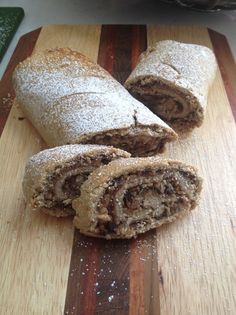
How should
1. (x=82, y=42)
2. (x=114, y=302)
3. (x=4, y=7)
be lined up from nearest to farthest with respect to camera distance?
1. (x=114, y=302)
2. (x=82, y=42)
3. (x=4, y=7)

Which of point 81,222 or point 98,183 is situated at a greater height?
point 98,183

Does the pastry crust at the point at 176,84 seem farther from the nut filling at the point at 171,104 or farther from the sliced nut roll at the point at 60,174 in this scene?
the sliced nut roll at the point at 60,174

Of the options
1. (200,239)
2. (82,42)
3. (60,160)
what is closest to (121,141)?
(60,160)

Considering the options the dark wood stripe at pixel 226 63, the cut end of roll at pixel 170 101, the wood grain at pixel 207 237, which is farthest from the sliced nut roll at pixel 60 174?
the dark wood stripe at pixel 226 63

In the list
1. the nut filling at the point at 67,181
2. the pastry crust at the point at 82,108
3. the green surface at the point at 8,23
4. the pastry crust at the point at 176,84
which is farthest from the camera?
the green surface at the point at 8,23

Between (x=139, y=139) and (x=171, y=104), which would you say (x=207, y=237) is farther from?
(x=171, y=104)

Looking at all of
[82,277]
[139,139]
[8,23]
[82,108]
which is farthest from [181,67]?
[8,23]

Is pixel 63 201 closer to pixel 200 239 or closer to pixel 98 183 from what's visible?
pixel 98 183

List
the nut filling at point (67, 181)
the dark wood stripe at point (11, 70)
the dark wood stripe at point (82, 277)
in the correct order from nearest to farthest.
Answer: the dark wood stripe at point (82, 277), the nut filling at point (67, 181), the dark wood stripe at point (11, 70)
